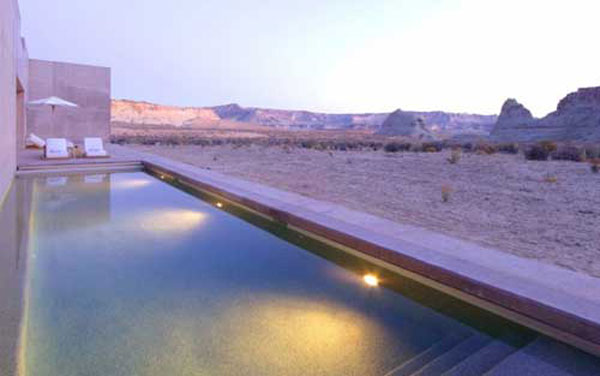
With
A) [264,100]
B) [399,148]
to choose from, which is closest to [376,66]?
[399,148]

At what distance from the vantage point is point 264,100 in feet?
224

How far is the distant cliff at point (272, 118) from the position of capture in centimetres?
8088

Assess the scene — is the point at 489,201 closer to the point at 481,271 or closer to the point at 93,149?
the point at 481,271

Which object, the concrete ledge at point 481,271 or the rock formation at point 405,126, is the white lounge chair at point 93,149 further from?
the rock formation at point 405,126

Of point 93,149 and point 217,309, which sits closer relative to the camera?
point 217,309

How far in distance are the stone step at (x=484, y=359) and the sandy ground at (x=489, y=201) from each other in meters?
1.47

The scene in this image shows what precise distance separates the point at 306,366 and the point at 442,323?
1.02m

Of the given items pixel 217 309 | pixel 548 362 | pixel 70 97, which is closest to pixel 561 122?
pixel 70 97

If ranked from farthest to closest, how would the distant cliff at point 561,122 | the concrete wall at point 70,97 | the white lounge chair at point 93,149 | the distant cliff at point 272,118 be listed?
the distant cliff at point 272,118 → the distant cliff at point 561,122 → the concrete wall at point 70,97 → the white lounge chair at point 93,149

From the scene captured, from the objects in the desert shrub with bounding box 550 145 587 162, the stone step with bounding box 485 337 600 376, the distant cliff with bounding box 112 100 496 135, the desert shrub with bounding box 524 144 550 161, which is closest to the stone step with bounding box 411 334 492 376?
the stone step with bounding box 485 337 600 376

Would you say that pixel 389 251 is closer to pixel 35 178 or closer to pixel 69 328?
pixel 69 328

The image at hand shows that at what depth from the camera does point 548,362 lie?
6.82 feet

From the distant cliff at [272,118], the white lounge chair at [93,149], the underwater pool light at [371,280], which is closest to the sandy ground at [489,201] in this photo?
the underwater pool light at [371,280]

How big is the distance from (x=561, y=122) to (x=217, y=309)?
44.8 meters
